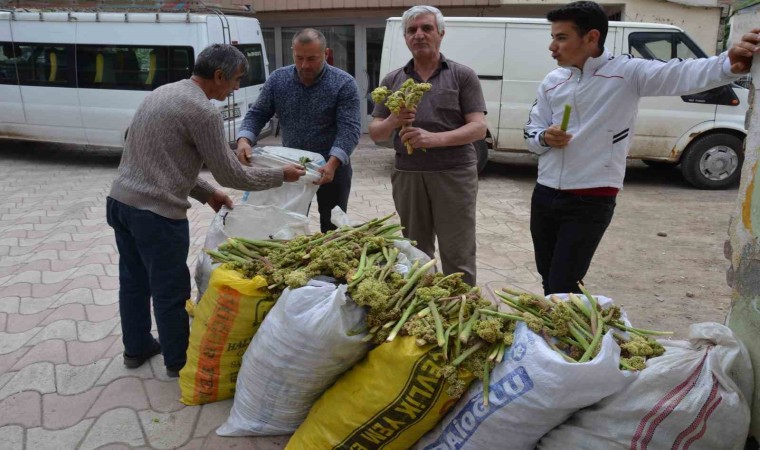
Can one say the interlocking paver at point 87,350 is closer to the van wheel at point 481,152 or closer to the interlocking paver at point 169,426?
the interlocking paver at point 169,426

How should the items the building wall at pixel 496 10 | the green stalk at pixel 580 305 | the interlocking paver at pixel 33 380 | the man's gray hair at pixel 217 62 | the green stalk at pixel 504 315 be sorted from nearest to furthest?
the green stalk at pixel 504 315, the green stalk at pixel 580 305, the man's gray hair at pixel 217 62, the interlocking paver at pixel 33 380, the building wall at pixel 496 10

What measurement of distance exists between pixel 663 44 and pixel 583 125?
6.34 m

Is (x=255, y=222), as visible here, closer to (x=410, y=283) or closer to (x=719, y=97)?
(x=410, y=283)

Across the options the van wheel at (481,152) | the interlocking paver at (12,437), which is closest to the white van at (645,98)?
the van wheel at (481,152)

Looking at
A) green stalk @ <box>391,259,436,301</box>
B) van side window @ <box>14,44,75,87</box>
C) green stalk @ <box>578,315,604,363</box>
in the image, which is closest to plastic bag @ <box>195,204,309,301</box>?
green stalk @ <box>391,259,436,301</box>

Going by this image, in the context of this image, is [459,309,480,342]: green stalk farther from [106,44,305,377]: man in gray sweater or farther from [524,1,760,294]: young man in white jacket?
[106,44,305,377]: man in gray sweater

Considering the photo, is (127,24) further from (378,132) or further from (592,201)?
(592,201)

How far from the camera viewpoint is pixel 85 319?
13.4 ft

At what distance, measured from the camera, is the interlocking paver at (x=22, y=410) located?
9.65ft

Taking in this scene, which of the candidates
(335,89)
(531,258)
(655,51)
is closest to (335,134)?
(335,89)

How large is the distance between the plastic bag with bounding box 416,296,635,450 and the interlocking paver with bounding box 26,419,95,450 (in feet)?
5.98

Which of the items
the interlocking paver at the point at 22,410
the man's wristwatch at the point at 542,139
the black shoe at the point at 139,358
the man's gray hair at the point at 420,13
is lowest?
the interlocking paver at the point at 22,410

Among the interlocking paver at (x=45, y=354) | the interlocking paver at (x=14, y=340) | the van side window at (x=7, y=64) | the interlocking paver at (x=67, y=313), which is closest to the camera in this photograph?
the interlocking paver at (x=45, y=354)

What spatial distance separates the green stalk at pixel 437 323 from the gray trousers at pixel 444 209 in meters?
1.28
